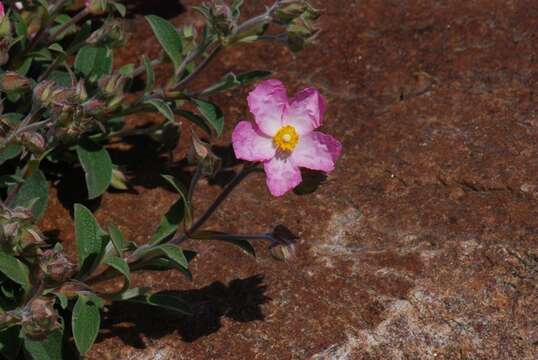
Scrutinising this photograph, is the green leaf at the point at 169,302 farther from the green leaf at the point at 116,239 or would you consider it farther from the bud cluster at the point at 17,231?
the bud cluster at the point at 17,231

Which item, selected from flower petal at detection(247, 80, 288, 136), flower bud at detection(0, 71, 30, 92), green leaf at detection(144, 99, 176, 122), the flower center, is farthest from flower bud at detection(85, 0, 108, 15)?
the flower center

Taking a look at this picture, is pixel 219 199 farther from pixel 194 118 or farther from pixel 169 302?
pixel 194 118

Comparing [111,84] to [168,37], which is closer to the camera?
[111,84]

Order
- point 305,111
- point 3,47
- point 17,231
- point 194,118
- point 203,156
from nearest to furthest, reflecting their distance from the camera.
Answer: point 17,231
point 203,156
point 305,111
point 3,47
point 194,118

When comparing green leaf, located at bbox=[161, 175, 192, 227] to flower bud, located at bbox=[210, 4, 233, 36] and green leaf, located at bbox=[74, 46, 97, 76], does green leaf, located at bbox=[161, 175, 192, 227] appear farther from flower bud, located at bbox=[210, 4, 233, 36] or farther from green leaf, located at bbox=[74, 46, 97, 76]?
green leaf, located at bbox=[74, 46, 97, 76]

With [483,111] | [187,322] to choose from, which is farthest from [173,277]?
[483,111]

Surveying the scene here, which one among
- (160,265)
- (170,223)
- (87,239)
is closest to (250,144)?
(170,223)
